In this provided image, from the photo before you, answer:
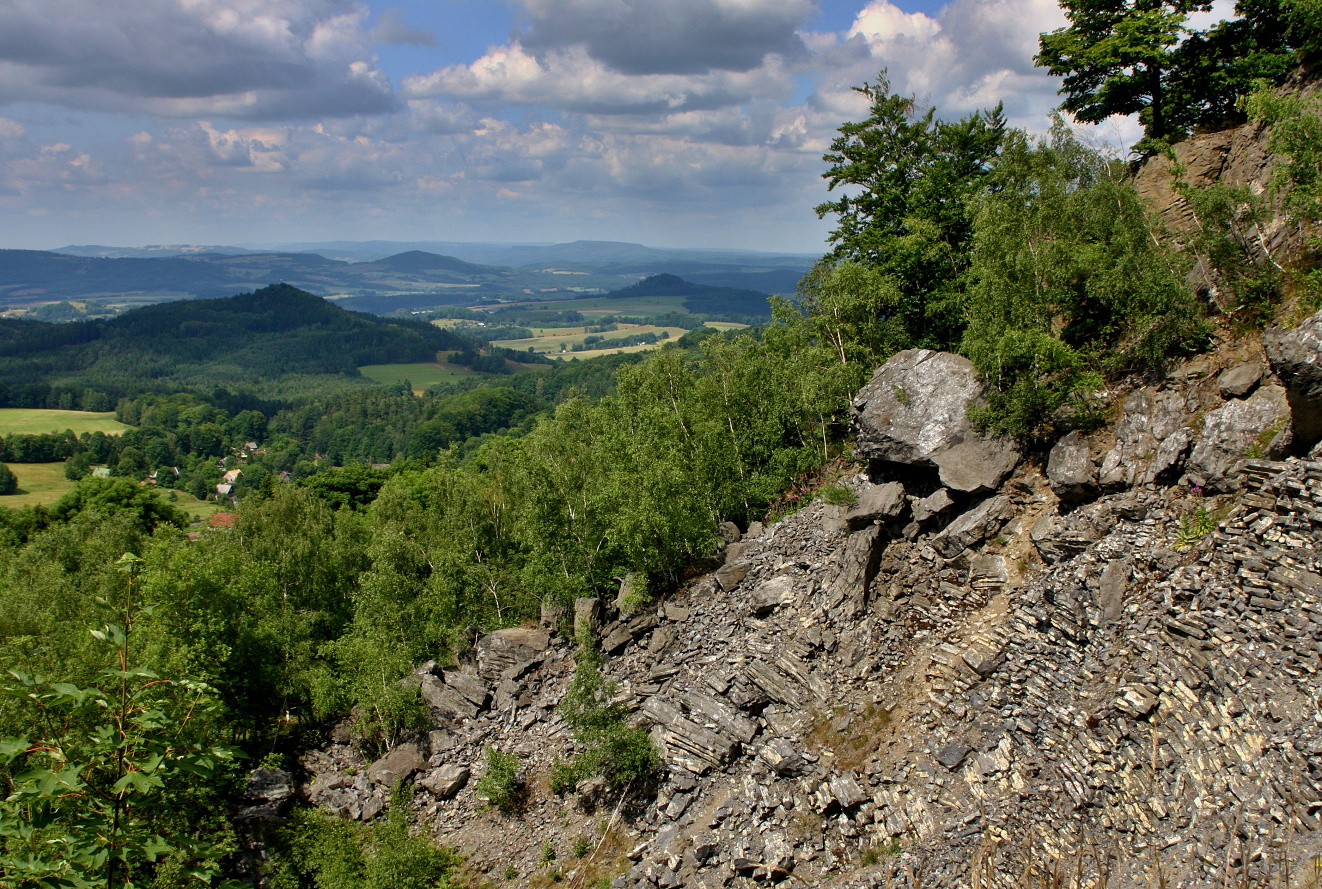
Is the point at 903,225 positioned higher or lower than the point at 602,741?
higher

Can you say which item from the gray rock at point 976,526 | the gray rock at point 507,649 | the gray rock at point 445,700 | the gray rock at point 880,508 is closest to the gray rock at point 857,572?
the gray rock at point 880,508

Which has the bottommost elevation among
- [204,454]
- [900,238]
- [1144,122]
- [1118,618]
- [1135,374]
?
[204,454]

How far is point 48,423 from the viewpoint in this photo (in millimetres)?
176625

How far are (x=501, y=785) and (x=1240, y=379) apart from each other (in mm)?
30297

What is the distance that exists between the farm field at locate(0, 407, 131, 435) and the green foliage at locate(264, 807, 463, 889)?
179 metres

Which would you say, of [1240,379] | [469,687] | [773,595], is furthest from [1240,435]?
[469,687]

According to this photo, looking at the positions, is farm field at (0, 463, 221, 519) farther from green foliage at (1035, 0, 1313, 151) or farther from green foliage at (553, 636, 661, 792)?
green foliage at (1035, 0, 1313, 151)

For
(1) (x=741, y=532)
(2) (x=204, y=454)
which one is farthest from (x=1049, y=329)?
(2) (x=204, y=454)

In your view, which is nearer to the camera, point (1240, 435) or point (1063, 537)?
point (1240, 435)

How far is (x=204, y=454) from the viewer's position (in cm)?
18050

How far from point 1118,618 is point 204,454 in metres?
206

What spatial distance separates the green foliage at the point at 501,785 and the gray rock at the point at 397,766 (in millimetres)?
5250

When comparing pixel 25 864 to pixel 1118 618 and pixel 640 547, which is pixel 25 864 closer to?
pixel 1118 618

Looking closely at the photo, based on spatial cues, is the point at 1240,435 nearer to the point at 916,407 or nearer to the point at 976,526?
the point at 976,526
